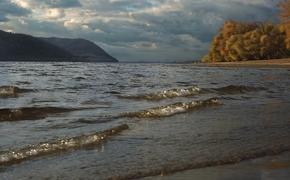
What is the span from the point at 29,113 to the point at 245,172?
1068 cm

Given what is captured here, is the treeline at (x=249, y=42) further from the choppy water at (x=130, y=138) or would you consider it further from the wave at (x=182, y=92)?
the choppy water at (x=130, y=138)

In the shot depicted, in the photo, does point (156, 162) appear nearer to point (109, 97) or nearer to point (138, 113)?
point (138, 113)

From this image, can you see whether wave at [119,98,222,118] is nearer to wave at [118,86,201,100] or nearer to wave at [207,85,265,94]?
wave at [118,86,201,100]

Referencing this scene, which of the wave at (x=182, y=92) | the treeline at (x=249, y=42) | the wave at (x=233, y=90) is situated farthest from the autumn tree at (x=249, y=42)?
the wave at (x=182, y=92)

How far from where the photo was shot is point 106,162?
9898 mm

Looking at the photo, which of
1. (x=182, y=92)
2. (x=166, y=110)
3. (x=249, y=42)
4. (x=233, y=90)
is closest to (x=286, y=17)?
(x=249, y=42)

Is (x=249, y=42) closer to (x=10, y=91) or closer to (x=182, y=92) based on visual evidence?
(x=182, y=92)

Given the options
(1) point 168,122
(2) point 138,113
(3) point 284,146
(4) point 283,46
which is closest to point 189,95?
(2) point 138,113

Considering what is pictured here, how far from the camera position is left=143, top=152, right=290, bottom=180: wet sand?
8564 millimetres

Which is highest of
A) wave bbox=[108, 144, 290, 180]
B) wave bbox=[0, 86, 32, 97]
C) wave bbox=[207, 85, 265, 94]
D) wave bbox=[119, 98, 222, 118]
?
wave bbox=[0, 86, 32, 97]

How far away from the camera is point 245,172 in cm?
895

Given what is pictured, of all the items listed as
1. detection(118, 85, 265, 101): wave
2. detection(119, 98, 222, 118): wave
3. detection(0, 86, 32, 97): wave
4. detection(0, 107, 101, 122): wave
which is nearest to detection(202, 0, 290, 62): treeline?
detection(118, 85, 265, 101): wave

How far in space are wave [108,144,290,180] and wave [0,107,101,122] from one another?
26.7 feet

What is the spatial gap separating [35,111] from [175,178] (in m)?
10.9
